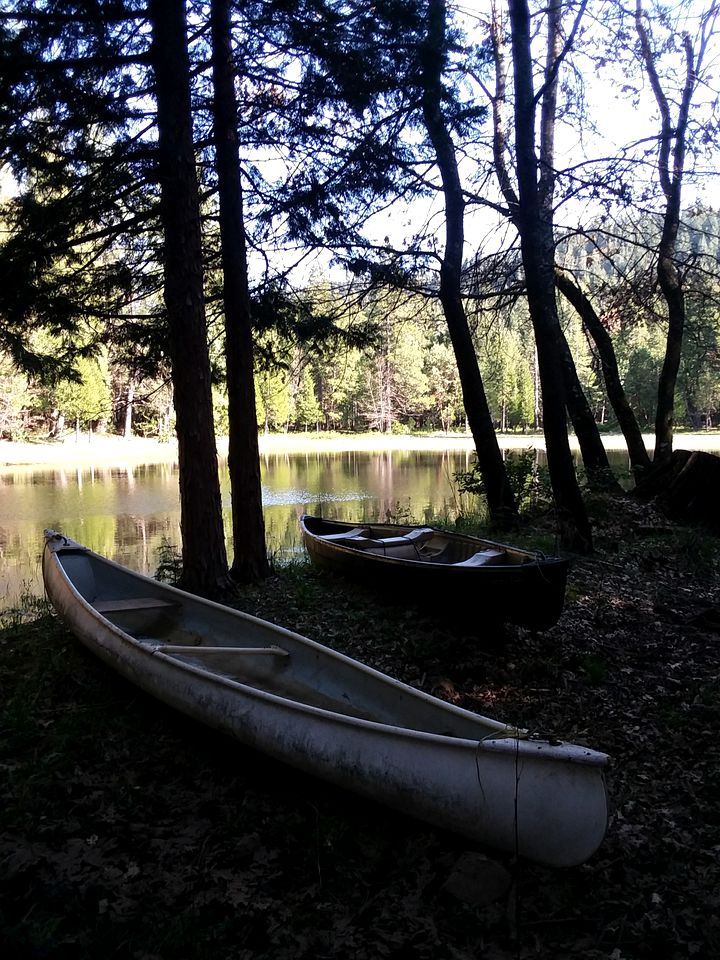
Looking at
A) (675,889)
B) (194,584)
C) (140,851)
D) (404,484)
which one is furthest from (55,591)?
(404,484)

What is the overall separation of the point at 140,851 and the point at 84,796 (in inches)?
24.4

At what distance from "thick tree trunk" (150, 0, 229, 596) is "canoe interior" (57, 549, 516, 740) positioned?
89 cm

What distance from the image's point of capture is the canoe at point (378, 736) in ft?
8.79

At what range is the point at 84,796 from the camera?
356 cm

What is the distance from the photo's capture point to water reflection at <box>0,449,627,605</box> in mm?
12909

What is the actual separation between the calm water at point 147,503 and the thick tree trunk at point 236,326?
2360 mm

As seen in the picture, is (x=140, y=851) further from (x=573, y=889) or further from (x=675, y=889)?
(x=675, y=889)

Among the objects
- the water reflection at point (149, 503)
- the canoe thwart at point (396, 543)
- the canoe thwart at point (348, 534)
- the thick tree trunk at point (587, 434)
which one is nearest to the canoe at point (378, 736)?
the canoe thwart at point (396, 543)

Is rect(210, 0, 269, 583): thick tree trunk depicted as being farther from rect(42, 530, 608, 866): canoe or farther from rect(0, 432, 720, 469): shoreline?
rect(0, 432, 720, 469): shoreline

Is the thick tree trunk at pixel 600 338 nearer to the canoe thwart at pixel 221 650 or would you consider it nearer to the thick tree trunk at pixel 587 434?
the thick tree trunk at pixel 587 434

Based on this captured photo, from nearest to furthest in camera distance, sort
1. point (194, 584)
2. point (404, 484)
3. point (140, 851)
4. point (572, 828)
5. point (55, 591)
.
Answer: point (572, 828) → point (140, 851) → point (55, 591) → point (194, 584) → point (404, 484)

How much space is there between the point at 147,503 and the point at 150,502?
206mm

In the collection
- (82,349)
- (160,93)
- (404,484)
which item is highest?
(160,93)

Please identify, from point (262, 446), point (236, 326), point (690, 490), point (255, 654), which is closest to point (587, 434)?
point (690, 490)
